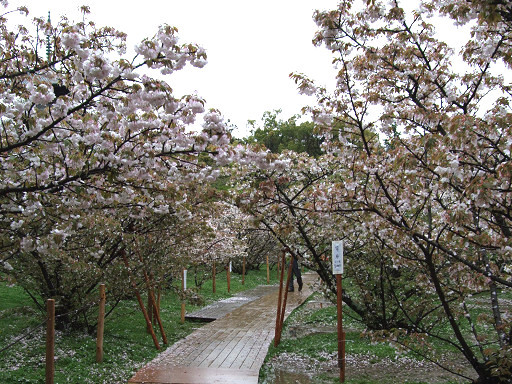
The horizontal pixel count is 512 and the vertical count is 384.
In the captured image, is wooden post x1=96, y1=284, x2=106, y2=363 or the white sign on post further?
wooden post x1=96, y1=284, x2=106, y2=363

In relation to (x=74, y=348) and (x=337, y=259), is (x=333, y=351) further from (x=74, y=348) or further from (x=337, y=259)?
(x=74, y=348)

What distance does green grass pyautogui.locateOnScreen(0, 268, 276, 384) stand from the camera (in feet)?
19.5

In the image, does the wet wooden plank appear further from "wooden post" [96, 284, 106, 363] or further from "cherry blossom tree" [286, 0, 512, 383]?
"cherry blossom tree" [286, 0, 512, 383]

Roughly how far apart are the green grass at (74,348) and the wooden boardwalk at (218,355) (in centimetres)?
34

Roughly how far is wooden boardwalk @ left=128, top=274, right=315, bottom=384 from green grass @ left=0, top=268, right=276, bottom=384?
13.4 inches

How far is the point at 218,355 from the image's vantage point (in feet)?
24.2

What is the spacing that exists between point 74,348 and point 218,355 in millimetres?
2225

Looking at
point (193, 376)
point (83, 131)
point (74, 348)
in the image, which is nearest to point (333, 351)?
point (193, 376)

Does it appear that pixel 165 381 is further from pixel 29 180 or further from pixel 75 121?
pixel 75 121

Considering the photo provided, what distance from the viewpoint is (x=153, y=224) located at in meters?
7.84

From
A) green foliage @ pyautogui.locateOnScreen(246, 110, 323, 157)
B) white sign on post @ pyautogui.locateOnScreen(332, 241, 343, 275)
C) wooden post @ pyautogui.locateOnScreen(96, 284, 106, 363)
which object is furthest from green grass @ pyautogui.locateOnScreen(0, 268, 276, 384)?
green foliage @ pyautogui.locateOnScreen(246, 110, 323, 157)

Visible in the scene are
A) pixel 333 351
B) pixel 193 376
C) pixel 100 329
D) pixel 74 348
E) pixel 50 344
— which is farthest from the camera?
pixel 333 351

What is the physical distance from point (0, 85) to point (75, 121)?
2.95ft

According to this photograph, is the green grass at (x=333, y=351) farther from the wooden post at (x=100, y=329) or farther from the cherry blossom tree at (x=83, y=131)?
the cherry blossom tree at (x=83, y=131)
